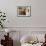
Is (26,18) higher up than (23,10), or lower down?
lower down

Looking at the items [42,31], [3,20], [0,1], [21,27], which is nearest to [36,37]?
[42,31]

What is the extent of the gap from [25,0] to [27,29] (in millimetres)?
928

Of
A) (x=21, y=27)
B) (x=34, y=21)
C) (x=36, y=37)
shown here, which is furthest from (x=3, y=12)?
(x=36, y=37)

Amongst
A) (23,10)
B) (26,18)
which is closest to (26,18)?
(26,18)

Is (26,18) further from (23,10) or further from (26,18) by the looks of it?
(23,10)

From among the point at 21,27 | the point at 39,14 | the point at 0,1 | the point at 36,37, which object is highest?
the point at 0,1

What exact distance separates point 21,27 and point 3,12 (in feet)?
2.44

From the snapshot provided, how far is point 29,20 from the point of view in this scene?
15.1 feet

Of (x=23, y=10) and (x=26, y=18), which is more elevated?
(x=23, y=10)

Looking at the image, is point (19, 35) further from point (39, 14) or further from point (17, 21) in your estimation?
point (39, 14)

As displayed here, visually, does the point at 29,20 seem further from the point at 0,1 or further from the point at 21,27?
the point at 0,1

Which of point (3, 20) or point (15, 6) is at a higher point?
point (15, 6)

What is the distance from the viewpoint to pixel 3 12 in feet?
14.8

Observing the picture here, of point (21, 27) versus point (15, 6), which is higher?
point (15, 6)
